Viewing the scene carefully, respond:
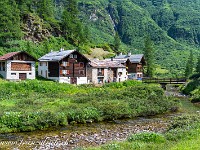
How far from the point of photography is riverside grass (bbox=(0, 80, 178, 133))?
3034cm

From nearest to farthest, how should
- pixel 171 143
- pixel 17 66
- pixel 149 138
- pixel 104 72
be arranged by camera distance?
pixel 171 143, pixel 149 138, pixel 17 66, pixel 104 72

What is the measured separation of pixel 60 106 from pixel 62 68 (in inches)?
1317

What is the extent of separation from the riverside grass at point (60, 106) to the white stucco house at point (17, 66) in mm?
13373

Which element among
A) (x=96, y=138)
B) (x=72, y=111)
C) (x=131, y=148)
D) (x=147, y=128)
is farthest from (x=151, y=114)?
(x=131, y=148)

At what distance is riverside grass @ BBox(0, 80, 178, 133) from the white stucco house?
1337 centimetres

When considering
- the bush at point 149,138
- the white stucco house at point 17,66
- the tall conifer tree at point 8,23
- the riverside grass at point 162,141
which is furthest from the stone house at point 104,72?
the bush at point 149,138

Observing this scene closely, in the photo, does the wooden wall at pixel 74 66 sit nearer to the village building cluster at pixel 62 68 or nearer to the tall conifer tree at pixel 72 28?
the village building cluster at pixel 62 68

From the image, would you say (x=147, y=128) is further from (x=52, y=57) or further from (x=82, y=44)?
(x=82, y=44)

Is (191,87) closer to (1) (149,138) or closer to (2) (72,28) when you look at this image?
(1) (149,138)

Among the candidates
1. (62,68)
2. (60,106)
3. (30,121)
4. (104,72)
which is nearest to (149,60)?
(104,72)

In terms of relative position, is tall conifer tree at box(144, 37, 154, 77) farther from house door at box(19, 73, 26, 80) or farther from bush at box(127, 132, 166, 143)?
bush at box(127, 132, 166, 143)

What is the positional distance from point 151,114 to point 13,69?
3625cm

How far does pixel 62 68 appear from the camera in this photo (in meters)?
70.1

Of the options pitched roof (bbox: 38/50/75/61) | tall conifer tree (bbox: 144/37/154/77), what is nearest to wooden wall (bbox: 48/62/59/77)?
pitched roof (bbox: 38/50/75/61)
